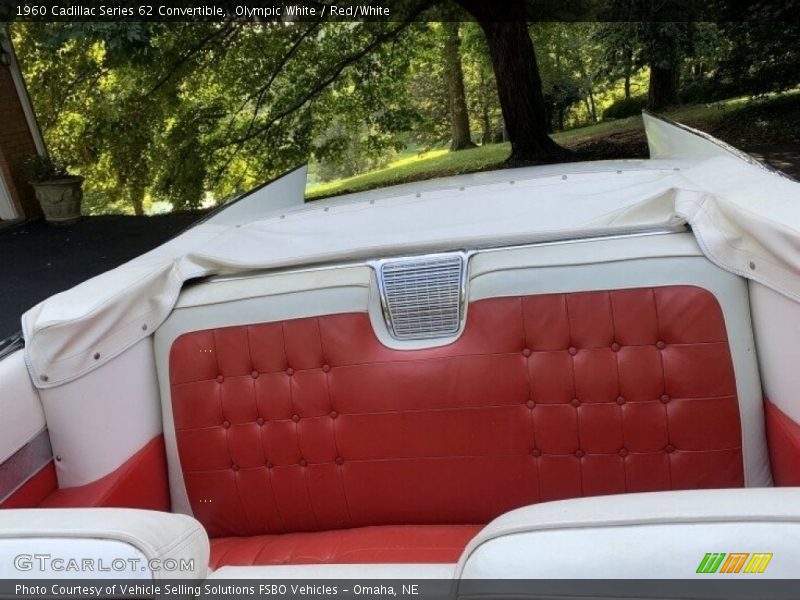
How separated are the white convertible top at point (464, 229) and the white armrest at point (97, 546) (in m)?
0.80

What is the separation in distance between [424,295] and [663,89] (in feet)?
39.0

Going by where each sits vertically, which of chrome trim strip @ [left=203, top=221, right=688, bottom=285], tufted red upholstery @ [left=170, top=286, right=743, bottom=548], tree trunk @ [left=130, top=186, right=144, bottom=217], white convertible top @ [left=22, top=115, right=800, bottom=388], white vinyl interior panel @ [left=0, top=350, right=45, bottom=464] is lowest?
tree trunk @ [left=130, top=186, right=144, bottom=217]

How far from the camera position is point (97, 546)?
47.1 inches

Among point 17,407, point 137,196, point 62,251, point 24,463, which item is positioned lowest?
point 137,196

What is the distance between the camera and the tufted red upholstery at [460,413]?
6.13 ft

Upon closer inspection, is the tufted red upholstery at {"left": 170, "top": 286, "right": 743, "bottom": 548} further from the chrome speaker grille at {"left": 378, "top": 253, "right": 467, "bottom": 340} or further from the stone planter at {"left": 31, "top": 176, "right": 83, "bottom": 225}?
the stone planter at {"left": 31, "top": 176, "right": 83, "bottom": 225}

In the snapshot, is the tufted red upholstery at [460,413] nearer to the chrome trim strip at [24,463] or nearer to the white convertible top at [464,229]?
the white convertible top at [464,229]

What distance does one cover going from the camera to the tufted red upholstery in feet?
6.13

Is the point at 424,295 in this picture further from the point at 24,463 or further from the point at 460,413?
the point at 24,463

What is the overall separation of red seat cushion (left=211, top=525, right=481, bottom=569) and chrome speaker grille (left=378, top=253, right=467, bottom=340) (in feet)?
1.94

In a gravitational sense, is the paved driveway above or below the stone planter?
below

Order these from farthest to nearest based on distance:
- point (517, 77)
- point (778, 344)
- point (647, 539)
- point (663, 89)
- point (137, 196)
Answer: point (663, 89), point (137, 196), point (517, 77), point (778, 344), point (647, 539)

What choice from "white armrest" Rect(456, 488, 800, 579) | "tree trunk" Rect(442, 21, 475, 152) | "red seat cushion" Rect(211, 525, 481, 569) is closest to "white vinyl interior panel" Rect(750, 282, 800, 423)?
"white armrest" Rect(456, 488, 800, 579)

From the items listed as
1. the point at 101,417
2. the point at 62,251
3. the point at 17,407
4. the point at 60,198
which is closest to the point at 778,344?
the point at 101,417
